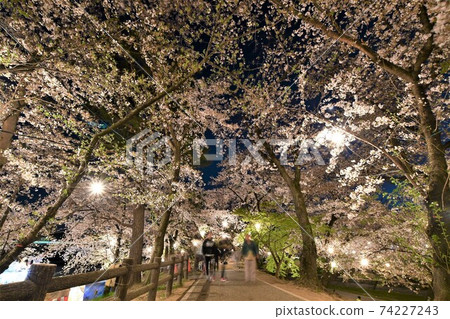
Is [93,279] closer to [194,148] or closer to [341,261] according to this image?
[194,148]

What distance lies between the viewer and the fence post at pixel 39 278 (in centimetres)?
243

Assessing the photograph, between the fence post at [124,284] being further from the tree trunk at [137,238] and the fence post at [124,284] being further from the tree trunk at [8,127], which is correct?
the tree trunk at [137,238]

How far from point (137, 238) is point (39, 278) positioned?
471 inches

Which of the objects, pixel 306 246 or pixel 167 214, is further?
pixel 306 246

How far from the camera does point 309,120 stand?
12.6m

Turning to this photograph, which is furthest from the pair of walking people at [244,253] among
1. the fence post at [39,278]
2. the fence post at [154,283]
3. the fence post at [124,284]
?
the fence post at [39,278]

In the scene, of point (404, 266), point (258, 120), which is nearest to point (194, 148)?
point (258, 120)

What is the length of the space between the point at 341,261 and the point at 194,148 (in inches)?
475

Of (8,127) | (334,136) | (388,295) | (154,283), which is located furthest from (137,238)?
(388,295)

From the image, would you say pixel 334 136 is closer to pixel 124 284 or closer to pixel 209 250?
pixel 209 250

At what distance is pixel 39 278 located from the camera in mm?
2463

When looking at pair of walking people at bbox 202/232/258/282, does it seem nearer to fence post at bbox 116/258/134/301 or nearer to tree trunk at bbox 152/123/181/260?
tree trunk at bbox 152/123/181/260

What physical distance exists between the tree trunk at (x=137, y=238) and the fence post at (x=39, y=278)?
11.5m

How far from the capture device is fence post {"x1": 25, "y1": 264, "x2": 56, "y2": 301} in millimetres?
2428
